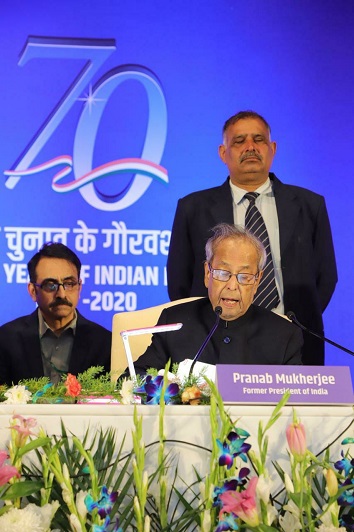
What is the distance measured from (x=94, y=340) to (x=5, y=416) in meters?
2.25

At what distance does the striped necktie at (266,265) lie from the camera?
4.14 meters

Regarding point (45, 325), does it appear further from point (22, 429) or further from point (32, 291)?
point (22, 429)

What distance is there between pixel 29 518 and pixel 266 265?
3.04 meters

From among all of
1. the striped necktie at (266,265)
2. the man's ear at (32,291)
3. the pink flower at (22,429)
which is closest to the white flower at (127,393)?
the pink flower at (22,429)

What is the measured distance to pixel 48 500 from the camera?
55.0 inches

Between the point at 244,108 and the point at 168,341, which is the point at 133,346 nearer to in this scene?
the point at 168,341

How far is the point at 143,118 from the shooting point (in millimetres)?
4508

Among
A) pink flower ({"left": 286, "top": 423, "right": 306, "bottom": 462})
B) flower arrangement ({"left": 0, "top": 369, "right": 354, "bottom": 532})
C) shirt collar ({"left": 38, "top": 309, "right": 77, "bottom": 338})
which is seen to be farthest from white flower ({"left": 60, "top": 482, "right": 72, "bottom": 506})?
shirt collar ({"left": 38, "top": 309, "right": 77, "bottom": 338})

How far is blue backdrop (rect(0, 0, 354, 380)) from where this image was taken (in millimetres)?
4426

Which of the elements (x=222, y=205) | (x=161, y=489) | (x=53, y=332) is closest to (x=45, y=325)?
(x=53, y=332)

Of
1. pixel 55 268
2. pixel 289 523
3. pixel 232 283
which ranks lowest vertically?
pixel 289 523

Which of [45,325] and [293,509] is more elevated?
[45,325]

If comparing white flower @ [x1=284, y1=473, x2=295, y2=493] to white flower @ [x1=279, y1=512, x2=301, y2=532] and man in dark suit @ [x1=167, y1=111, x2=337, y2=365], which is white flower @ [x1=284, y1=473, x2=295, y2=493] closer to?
white flower @ [x1=279, y1=512, x2=301, y2=532]

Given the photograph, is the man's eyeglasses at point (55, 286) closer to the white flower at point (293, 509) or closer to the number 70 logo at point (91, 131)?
the number 70 logo at point (91, 131)
